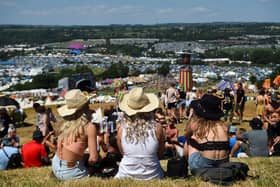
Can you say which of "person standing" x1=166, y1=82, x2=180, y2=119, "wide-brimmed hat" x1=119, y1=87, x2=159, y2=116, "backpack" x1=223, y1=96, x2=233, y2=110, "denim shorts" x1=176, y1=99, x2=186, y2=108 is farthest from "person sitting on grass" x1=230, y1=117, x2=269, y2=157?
"denim shorts" x1=176, y1=99, x2=186, y2=108

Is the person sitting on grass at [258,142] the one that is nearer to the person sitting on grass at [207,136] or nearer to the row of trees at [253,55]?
the person sitting on grass at [207,136]

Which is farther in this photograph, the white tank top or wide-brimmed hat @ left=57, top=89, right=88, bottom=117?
wide-brimmed hat @ left=57, top=89, right=88, bottom=117

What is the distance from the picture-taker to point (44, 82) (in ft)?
300

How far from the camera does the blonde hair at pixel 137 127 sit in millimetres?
4883

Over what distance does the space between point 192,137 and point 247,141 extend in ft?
9.54

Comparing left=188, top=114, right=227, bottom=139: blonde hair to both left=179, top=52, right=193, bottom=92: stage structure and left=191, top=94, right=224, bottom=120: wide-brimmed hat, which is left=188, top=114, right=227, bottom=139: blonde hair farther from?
left=179, top=52, right=193, bottom=92: stage structure

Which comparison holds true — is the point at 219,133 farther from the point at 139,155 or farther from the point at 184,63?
the point at 184,63

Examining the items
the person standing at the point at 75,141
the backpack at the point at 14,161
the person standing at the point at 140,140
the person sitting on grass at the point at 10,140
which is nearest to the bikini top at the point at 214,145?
the person standing at the point at 140,140

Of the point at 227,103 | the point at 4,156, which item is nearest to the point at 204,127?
the point at 4,156

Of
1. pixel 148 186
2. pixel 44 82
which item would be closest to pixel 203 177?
pixel 148 186

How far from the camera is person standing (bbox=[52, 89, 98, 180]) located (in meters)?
4.96

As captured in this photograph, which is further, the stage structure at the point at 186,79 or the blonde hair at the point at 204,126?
the stage structure at the point at 186,79

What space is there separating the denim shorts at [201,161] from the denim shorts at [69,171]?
109 cm

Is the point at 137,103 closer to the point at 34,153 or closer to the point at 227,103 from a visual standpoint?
the point at 34,153
